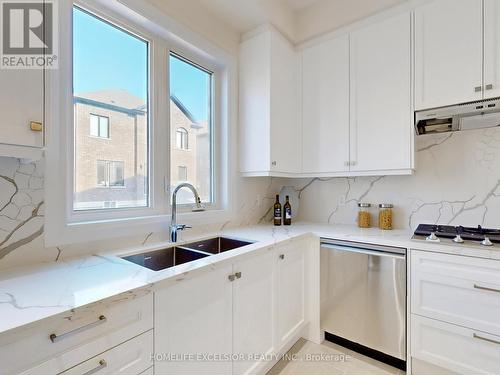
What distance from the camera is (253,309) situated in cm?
149

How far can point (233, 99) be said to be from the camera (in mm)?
2238

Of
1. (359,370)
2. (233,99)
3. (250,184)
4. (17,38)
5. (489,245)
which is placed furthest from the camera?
(250,184)

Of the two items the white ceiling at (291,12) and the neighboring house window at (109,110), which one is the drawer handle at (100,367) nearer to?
the neighboring house window at (109,110)

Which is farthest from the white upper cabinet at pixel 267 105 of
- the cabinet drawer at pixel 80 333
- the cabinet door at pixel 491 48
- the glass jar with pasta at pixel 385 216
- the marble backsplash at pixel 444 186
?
the cabinet drawer at pixel 80 333

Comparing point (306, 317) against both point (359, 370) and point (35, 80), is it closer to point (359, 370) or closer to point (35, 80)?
point (359, 370)

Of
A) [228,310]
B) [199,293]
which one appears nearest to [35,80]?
[199,293]

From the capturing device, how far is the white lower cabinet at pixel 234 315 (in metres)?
1.07

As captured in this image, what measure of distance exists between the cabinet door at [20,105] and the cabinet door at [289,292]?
4.62ft

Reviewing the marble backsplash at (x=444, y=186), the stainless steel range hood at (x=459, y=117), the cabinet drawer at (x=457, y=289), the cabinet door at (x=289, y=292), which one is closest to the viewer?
the cabinet drawer at (x=457, y=289)

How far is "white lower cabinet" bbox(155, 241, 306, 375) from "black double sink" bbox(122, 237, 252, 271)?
27 centimetres

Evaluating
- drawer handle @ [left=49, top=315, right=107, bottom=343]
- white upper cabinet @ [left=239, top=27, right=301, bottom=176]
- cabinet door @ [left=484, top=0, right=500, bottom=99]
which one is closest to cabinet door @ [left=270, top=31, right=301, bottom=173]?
white upper cabinet @ [left=239, top=27, right=301, bottom=176]

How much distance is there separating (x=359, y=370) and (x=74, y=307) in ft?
5.93

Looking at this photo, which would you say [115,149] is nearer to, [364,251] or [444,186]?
[364,251]

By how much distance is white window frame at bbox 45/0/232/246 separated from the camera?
123cm
